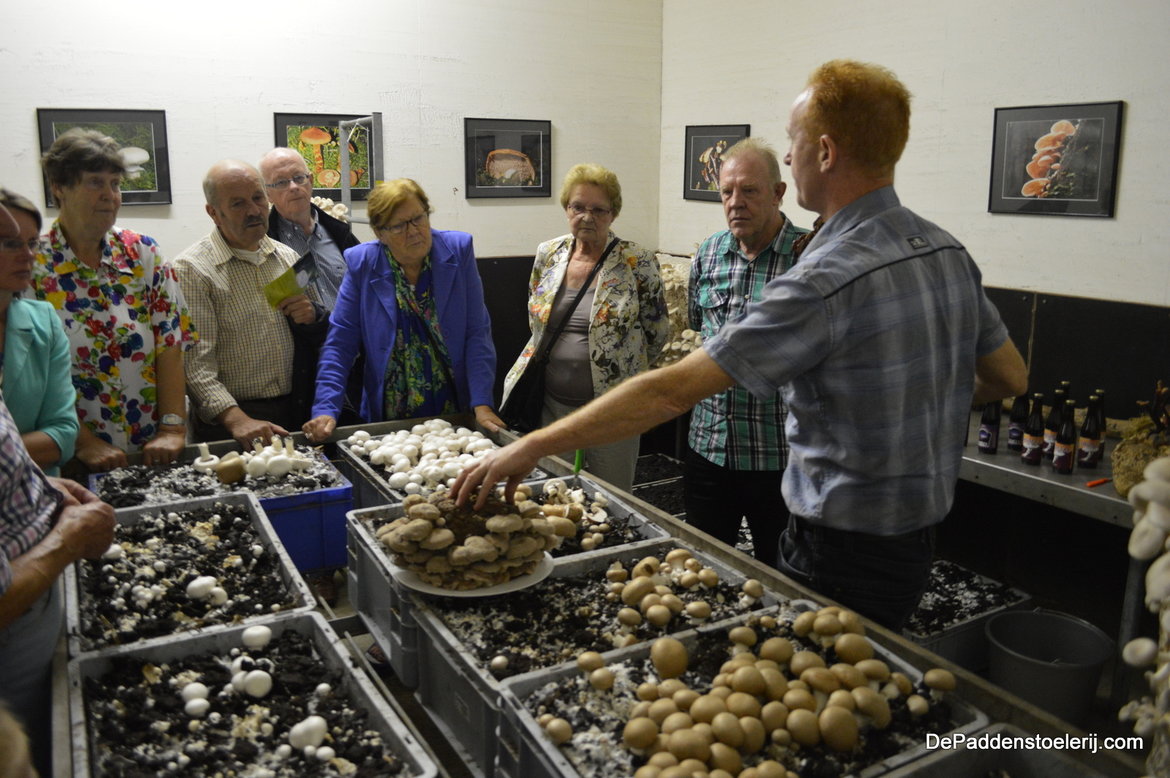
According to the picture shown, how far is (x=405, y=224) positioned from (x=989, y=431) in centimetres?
260

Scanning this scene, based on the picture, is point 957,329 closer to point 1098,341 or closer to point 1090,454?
point 1090,454

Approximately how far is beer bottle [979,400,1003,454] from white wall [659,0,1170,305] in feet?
2.26

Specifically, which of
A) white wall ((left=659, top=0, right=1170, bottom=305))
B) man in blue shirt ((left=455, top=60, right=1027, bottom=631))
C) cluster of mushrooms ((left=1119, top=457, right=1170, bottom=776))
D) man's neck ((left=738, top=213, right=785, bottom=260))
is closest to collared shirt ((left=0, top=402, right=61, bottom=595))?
man in blue shirt ((left=455, top=60, right=1027, bottom=631))

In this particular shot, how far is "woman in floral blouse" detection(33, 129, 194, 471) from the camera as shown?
2.79m

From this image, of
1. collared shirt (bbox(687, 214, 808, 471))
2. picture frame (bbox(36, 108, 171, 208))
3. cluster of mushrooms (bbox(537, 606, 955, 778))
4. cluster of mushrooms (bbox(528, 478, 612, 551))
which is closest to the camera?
cluster of mushrooms (bbox(537, 606, 955, 778))

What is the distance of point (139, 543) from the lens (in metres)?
2.31

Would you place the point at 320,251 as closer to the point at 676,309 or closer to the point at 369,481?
the point at 369,481

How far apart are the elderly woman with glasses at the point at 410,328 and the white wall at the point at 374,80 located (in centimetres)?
221

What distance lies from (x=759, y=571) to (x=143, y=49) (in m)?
4.56

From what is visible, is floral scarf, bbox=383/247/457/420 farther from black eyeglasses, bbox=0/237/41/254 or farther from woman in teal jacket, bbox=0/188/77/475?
black eyeglasses, bbox=0/237/41/254

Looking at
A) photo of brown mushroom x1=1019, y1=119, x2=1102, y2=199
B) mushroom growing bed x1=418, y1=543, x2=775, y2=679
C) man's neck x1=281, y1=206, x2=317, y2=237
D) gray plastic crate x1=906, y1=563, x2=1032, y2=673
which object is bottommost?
gray plastic crate x1=906, y1=563, x2=1032, y2=673

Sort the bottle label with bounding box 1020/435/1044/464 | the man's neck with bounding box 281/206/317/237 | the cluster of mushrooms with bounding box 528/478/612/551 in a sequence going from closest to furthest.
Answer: the cluster of mushrooms with bounding box 528/478/612/551, the bottle label with bounding box 1020/435/1044/464, the man's neck with bounding box 281/206/317/237

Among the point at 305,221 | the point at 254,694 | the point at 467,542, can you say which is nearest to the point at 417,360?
the point at 305,221

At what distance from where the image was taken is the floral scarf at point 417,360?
3.37 m
